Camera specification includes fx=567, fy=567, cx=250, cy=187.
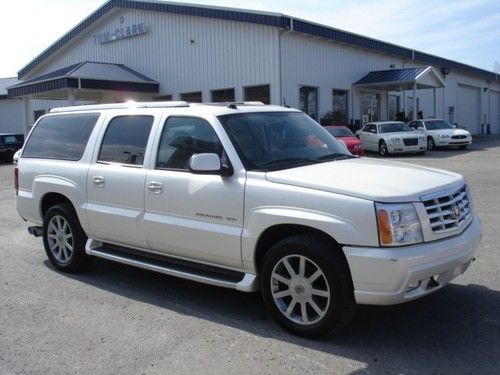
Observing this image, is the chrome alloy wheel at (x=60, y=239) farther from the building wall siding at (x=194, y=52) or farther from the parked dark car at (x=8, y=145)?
the parked dark car at (x=8, y=145)

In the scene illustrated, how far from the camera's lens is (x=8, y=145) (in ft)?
89.8

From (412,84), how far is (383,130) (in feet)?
21.3

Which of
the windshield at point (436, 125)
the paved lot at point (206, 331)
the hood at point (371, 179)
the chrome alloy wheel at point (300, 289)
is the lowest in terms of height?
the paved lot at point (206, 331)

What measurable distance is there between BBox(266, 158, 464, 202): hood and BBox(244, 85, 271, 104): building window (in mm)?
19932

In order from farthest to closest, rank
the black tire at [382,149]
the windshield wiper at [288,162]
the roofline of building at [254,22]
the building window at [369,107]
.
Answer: the building window at [369,107], the black tire at [382,149], the roofline of building at [254,22], the windshield wiper at [288,162]

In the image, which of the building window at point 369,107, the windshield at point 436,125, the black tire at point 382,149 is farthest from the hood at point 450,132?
the building window at point 369,107

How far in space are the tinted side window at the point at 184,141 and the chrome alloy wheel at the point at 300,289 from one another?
121 centimetres

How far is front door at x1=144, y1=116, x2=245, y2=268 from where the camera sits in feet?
15.6

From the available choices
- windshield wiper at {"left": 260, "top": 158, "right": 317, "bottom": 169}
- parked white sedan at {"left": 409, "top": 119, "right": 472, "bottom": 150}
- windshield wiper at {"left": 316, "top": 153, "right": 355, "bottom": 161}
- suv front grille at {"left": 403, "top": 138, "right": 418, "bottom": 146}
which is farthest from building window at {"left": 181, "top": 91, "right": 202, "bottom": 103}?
windshield wiper at {"left": 260, "top": 158, "right": 317, "bottom": 169}

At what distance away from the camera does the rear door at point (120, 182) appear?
18.1 ft

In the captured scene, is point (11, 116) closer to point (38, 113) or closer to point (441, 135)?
point (38, 113)

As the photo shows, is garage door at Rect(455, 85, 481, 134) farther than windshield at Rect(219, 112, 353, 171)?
Yes

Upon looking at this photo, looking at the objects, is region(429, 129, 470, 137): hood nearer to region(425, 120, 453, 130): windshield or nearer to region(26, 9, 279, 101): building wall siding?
region(425, 120, 453, 130): windshield

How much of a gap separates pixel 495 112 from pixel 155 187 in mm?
50122
